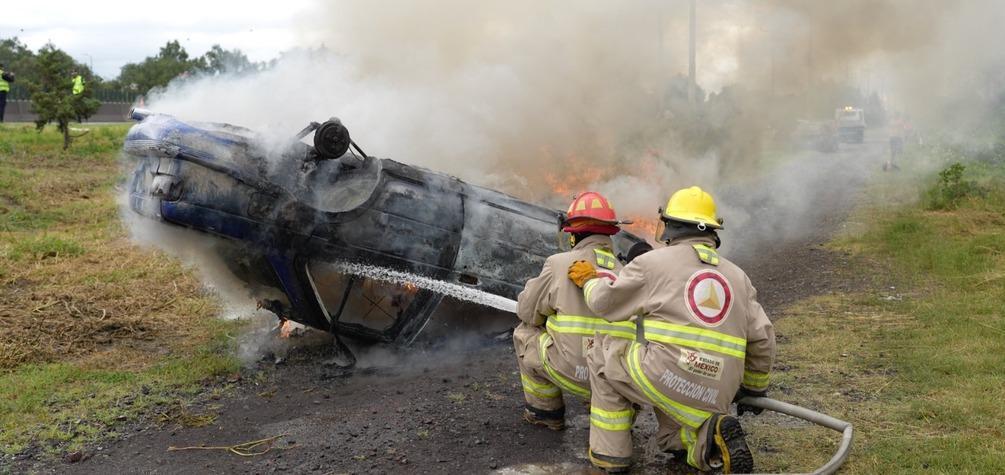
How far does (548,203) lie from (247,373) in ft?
17.8

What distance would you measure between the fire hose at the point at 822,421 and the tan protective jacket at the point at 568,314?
0.73 meters

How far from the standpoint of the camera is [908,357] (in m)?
6.10

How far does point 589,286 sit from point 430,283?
199cm

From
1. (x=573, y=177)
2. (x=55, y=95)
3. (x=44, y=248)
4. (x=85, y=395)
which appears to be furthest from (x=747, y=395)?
(x=55, y=95)

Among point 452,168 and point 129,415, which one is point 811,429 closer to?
point 129,415

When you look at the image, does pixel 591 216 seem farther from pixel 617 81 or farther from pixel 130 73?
pixel 130 73

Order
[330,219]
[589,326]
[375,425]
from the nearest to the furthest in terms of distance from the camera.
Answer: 1. [589,326]
2. [375,425]
3. [330,219]

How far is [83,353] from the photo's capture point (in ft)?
22.3

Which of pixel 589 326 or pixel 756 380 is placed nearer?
pixel 756 380

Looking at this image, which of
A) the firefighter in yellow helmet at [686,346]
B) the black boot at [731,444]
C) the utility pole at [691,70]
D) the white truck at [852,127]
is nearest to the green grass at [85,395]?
the firefighter in yellow helmet at [686,346]

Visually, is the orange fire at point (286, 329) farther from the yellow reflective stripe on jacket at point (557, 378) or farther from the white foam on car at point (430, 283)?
the yellow reflective stripe on jacket at point (557, 378)

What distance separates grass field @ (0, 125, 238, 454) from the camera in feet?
18.1

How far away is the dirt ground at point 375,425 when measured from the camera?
4.61 meters

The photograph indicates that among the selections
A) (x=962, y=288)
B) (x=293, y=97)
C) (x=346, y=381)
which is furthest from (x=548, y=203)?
(x=346, y=381)
